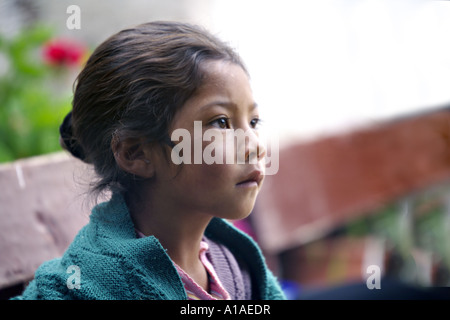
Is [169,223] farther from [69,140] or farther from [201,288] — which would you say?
[69,140]

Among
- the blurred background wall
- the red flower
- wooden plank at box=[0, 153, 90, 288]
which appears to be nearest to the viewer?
wooden plank at box=[0, 153, 90, 288]

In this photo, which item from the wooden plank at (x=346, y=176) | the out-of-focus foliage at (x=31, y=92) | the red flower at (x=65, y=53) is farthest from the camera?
the wooden plank at (x=346, y=176)

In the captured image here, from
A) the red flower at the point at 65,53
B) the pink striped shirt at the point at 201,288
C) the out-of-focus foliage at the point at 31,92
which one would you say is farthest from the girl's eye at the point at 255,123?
the red flower at the point at 65,53

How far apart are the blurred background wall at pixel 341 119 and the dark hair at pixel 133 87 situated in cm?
87

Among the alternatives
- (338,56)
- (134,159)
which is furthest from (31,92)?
(338,56)

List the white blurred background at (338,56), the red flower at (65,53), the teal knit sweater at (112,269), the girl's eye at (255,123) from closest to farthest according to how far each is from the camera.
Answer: the teal knit sweater at (112,269) < the girl's eye at (255,123) < the red flower at (65,53) < the white blurred background at (338,56)

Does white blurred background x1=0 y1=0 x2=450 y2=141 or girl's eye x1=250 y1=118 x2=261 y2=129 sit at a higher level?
white blurred background x1=0 y1=0 x2=450 y2=141

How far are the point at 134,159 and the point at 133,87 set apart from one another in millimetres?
119

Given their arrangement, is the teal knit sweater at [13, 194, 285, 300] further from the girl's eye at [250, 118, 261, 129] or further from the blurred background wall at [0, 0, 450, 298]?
the blurred background wall at [0, 0, 450, 298]

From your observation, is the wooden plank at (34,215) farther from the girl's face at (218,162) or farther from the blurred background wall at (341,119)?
the blurred background wall at (341,119)

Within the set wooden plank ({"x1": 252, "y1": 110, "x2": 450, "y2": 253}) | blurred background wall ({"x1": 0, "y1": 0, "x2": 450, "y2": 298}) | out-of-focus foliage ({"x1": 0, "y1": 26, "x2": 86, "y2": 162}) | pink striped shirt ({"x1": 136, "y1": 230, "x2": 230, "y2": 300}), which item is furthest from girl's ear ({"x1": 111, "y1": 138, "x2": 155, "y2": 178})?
wooden plank ({"x1": 252, "y1": 110, "x2": 450, "y2": 253})

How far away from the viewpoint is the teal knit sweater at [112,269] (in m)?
0.76

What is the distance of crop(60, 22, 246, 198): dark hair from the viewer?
2.62 ft

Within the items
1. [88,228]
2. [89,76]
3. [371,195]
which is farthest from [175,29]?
[371,195]
